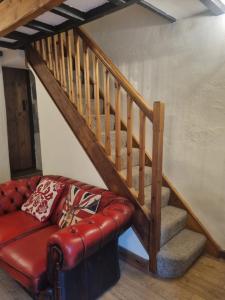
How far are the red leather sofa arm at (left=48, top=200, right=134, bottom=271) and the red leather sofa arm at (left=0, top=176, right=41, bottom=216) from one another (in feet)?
3.70

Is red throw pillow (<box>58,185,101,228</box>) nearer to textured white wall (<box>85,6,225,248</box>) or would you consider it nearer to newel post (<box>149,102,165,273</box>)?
newel post (<box>149,102,165,273</box>)

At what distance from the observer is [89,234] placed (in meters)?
1.49

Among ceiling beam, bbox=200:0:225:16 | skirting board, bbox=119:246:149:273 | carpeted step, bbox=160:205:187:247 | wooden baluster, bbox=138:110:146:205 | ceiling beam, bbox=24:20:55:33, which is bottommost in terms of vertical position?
skirting board, bbox=119:246:149:273

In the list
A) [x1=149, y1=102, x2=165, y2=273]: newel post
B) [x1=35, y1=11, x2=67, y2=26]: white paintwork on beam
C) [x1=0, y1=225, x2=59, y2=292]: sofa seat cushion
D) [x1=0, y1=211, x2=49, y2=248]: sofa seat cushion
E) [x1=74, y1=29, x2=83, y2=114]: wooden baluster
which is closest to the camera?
[x1=0, y1=225, x2=59, y2=292]: sofa seat cushion

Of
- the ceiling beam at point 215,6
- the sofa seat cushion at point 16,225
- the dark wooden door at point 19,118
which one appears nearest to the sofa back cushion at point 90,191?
the sofa seat cushion at point 16,225

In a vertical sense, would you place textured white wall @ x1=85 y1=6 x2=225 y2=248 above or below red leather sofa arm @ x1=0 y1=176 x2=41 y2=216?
above

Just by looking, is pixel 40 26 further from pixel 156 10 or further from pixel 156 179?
pixel 156 179

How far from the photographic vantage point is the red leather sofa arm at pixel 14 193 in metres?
2.36

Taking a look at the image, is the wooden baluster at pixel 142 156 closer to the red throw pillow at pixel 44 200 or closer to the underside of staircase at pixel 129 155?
the underside of staircase at pixel 129 155

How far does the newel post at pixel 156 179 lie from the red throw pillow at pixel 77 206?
0.51m

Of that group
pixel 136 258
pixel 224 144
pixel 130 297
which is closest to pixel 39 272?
pixel 130 297

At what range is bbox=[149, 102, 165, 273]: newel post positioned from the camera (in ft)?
5.86

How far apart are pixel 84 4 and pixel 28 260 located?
2.09 meters

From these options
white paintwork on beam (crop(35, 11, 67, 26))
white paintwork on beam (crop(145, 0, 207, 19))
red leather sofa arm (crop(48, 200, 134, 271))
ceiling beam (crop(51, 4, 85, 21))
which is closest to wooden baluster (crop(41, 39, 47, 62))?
white paintwork on beam (crop(35, 11, 67, 26))
